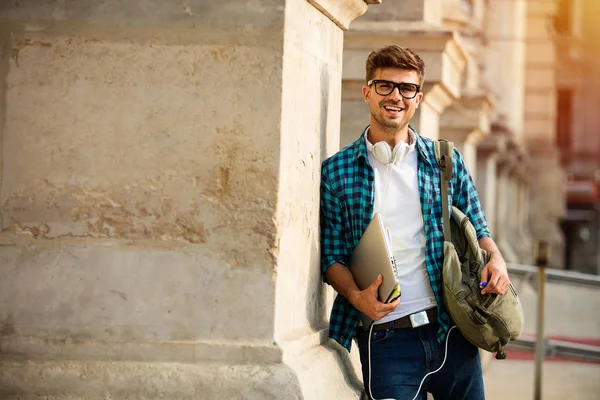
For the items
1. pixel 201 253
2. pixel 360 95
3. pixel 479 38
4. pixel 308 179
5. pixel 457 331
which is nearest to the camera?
pixel 201 253

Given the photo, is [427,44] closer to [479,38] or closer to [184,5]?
[184,5]

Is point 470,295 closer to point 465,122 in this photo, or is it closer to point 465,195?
point 465,195

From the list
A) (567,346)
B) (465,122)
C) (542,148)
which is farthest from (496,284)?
(542,148)

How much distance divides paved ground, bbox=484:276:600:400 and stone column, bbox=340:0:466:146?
10.5ft

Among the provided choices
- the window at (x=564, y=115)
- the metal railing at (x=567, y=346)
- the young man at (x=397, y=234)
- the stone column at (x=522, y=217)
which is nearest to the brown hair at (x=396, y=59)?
the young man at (x=397, y=234)

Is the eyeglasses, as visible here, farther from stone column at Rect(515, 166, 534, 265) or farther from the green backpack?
stone column at Rect(515, 166, 534, 265)

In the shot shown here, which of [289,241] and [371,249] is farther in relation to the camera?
[371,249]

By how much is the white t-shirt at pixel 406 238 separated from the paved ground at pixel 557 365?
18.4 ft

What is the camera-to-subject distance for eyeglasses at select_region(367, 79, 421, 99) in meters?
4.45

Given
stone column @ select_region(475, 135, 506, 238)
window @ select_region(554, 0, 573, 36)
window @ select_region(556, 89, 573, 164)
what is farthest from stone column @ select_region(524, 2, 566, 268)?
window @ select_region(556, 89, 573, 164)

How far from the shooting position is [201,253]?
381cm

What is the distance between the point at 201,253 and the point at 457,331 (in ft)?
3.67

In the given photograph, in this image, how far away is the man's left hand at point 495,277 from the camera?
4.35 metres

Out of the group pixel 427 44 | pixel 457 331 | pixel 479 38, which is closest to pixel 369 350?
pixel 457 331
